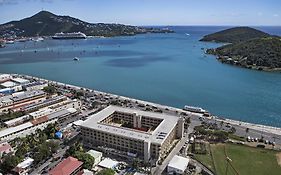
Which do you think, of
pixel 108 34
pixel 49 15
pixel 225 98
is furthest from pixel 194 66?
pixel 49 15

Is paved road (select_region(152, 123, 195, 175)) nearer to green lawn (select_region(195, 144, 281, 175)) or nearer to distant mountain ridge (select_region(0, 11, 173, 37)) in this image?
green lawn (select_region(195, 144, 281, 175))

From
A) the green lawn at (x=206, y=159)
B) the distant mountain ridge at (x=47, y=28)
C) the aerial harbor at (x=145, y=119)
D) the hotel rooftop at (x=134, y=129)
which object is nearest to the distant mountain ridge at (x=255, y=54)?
the aerial harbor at (x=145, y=119)

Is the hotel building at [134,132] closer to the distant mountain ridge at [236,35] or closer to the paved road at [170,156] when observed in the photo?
the paved road at [170,156]

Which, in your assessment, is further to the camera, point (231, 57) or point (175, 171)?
point (231, 57)

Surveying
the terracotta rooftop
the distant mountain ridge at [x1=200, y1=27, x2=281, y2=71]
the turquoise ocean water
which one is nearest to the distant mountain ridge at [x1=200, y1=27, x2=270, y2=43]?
the distant mountain ridge at [x1=200, y1=27, x2=281, y2=71]

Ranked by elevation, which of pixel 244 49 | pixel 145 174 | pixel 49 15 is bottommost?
pixel 145 174

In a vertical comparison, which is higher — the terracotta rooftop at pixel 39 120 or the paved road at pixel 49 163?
the terracotta rooftop at pixel 39 120

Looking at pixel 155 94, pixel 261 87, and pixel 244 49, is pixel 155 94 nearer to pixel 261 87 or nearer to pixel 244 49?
pixel 261 87
